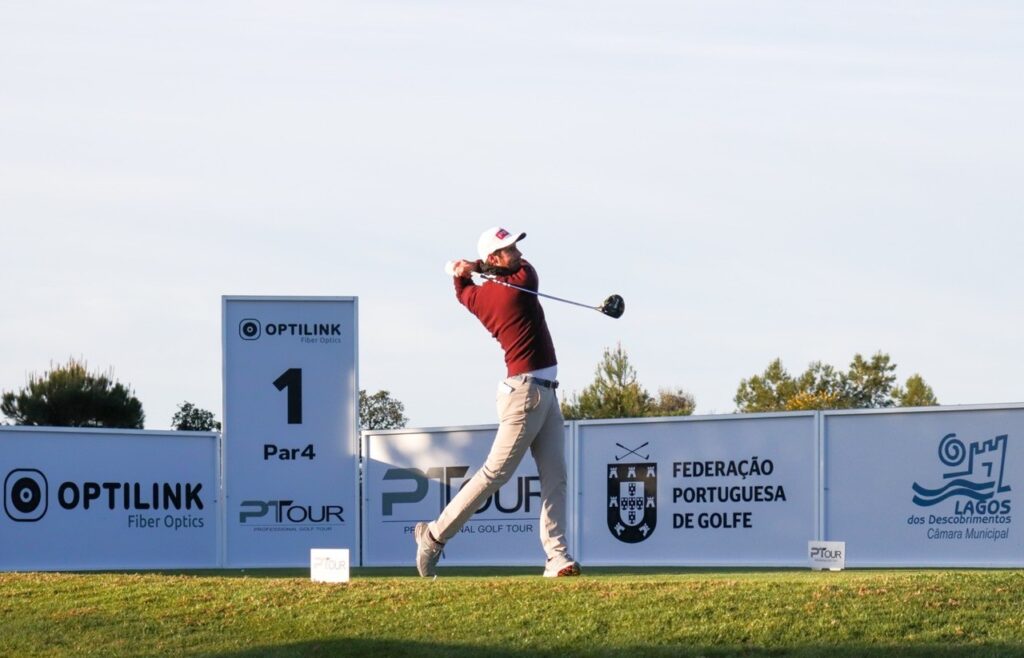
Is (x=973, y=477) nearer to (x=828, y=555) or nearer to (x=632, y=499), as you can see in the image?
(x=828, y=555)

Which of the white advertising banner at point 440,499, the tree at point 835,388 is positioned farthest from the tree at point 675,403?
the white advertising banner at point 440,499

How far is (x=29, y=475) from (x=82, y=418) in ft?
93.7

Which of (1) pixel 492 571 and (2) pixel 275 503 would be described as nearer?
(1) pixel 492 571

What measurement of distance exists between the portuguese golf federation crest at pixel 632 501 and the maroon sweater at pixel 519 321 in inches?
266

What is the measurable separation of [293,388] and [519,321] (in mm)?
7370

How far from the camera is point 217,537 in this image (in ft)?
57.8

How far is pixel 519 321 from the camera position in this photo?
10.4 meters

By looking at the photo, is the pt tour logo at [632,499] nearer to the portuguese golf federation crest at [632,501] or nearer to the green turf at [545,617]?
the portuguese golf federation crest at [632,501]

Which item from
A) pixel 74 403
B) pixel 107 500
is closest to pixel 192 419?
pixel 74 403

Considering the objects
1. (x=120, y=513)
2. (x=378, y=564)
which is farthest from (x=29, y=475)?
(x=378, y=564)

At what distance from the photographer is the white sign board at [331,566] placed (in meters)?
10.2

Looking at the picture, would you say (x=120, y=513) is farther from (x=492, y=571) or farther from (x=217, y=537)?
(x=492, y=571)

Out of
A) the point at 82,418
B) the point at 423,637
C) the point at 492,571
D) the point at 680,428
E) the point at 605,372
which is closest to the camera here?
the point at 423,637

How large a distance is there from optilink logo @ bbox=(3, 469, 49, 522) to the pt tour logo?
6.09 meters
